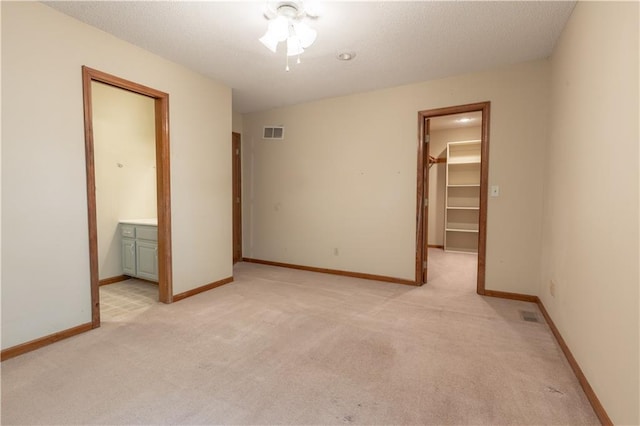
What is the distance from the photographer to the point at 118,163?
3.98 meters

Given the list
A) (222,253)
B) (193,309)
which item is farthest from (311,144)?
(193,309)

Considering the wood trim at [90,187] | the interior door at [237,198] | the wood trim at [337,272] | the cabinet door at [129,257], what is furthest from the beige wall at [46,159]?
the wood trim at [337,272]

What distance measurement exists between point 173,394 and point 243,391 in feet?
1.21

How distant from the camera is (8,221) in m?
2.06

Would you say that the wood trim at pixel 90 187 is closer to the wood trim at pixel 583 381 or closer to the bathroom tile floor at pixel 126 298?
the bathroom tile floor at pixel 126 298

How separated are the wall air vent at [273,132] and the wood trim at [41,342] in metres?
3.32

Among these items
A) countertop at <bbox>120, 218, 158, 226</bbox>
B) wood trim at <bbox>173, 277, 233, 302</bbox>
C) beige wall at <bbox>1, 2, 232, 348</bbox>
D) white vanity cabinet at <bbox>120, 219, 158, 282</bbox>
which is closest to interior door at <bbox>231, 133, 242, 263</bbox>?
wood trim at <bbox>173, 277, 233, 302</bbox>

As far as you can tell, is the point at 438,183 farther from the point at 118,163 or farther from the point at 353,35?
the point at 118,163

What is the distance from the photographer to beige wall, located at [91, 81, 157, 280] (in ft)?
12.4

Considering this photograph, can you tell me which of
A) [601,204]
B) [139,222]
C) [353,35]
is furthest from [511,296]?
[139,222]

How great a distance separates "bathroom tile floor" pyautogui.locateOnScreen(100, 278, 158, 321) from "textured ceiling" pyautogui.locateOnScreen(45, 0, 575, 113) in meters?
2.41

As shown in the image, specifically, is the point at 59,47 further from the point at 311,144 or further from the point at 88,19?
the point at 311,144

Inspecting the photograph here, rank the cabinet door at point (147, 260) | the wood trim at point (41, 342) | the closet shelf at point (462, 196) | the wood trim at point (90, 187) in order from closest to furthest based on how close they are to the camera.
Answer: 1. the wood trim at point (41, 342)
2. the wood trim at point (90, 187)
3. the cabinet door at point (147, 260)
4. the closet shelf at point (462, 196)

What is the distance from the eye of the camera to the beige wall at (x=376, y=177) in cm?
320
